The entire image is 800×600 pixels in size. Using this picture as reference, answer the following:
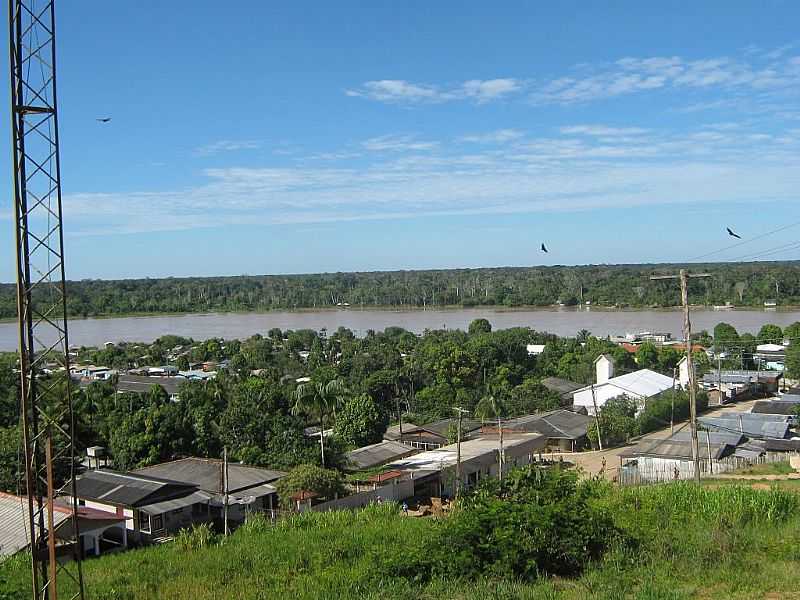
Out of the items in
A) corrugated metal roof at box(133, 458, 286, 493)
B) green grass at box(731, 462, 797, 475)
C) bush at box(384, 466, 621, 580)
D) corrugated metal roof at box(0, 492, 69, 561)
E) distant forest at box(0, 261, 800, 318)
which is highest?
distant forest at box(0, 261, 800, 318)

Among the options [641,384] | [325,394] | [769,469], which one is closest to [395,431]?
[325,394]

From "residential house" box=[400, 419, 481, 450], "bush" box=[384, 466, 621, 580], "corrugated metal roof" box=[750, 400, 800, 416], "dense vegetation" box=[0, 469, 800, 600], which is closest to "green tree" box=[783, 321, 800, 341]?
"corrugated metal roof" box=[750, 400, 800, 416]

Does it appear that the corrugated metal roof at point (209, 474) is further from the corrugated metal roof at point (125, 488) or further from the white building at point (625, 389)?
the white building at point (625, 389)

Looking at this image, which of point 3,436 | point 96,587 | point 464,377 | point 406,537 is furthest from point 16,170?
point 464,377

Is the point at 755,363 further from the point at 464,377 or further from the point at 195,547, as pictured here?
the point at 195,547

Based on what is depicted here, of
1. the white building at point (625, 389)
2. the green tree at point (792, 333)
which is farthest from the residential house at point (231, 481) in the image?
the green tree at point (792, 333)

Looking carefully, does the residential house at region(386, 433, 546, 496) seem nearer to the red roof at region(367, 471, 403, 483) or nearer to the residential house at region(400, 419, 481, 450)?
the red roof at region(367, 471, 403, 483)
